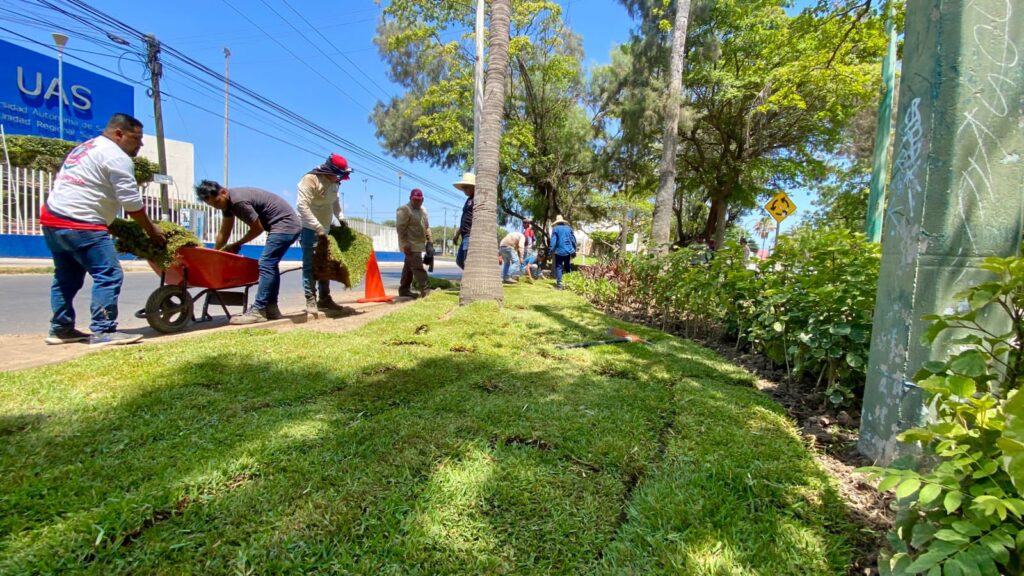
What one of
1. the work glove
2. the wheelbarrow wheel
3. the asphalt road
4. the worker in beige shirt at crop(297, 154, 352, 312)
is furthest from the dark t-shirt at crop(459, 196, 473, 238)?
the wheelbarrow wheel

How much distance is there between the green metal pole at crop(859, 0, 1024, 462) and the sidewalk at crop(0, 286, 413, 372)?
13.5 feet

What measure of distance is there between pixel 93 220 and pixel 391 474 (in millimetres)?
3198

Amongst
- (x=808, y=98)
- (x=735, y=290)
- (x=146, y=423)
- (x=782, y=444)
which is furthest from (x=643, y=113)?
(x=146, y=423)

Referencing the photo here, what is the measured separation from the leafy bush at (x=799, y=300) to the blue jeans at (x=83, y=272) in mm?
4685

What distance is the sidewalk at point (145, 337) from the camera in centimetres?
297

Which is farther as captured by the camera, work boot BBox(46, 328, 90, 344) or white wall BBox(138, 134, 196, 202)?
white wall BBox(138, 134, 196, 202)

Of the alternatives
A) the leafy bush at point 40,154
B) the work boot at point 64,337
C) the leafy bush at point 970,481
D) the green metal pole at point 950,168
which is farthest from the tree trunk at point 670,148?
the leafy bush at point 40,154

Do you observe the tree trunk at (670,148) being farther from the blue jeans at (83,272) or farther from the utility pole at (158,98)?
the utility pole at (158,98)

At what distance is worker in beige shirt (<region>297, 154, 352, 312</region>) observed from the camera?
15.0ft

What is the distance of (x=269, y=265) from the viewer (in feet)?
14.5

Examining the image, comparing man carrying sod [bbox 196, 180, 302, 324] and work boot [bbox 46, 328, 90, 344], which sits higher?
man carrying sod [bbox 196, 180, 302, 324]

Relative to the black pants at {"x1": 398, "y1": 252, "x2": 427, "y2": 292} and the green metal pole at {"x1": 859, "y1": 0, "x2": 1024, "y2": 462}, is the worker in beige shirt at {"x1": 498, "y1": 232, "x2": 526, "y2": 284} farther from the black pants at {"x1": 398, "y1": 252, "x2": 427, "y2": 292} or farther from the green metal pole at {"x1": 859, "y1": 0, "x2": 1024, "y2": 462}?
the green metal pole at {"x1": 859, "y1": 0, "x2": 1024, "y2": 462}

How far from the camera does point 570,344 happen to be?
402 cm

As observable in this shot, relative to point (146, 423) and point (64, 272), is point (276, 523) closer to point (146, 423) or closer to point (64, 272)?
point (146, 423)
